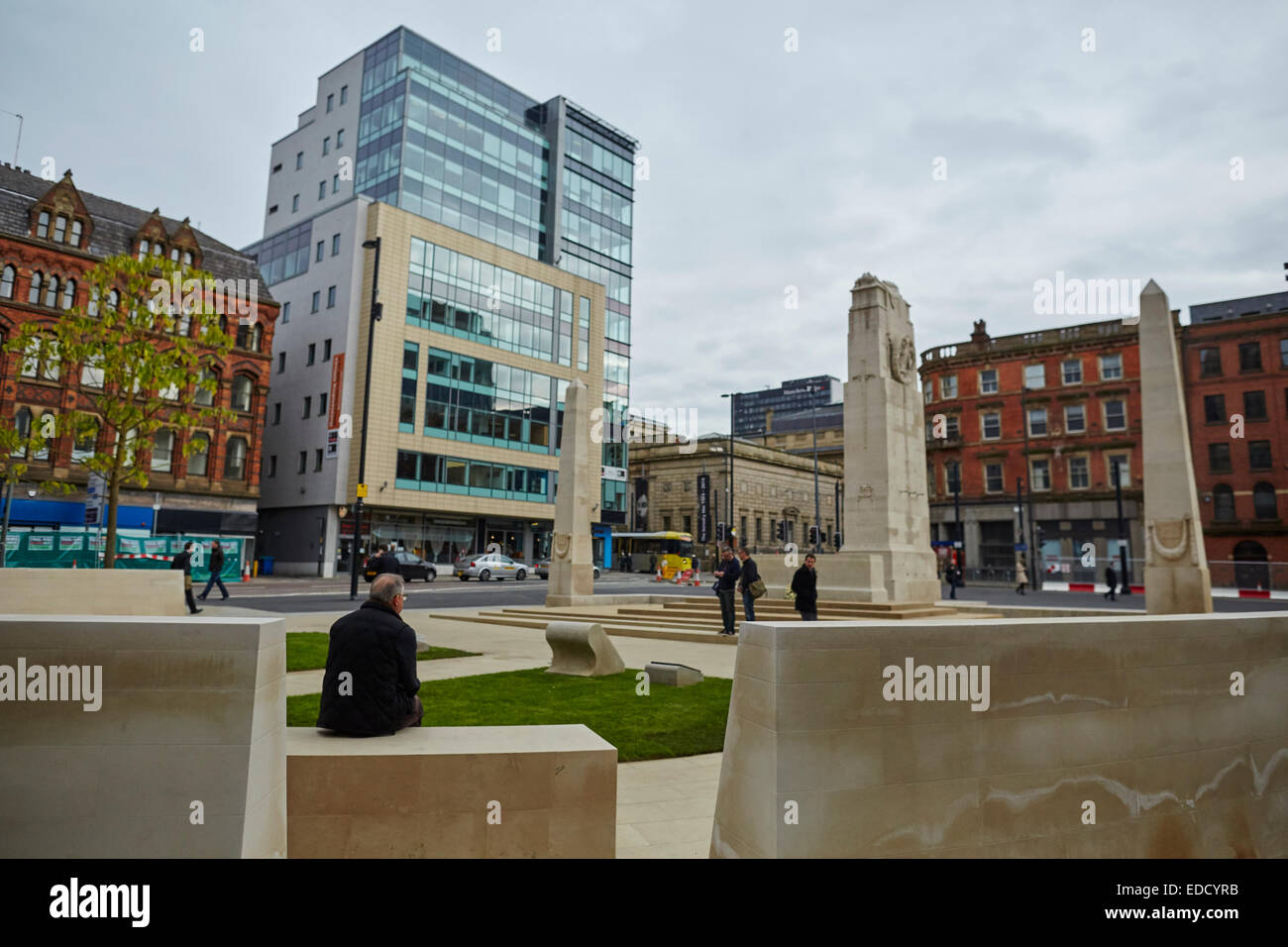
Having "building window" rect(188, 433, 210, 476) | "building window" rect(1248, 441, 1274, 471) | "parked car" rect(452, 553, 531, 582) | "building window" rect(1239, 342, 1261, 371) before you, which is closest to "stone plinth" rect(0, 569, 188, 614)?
"parked car" rect(452, 553, 531, 582)

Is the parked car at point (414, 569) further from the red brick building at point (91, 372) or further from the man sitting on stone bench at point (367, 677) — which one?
the man sitting on stone bench at point (367, 677)

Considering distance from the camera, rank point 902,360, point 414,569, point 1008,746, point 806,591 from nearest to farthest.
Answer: point 1008,746 < point 806,591 < point 902,360 < point 414,569

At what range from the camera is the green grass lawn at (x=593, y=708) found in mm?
7207

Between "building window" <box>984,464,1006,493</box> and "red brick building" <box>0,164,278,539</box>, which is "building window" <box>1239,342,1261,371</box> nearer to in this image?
"building window" <box>984,464,1006,493</box>

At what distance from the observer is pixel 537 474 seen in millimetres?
55031

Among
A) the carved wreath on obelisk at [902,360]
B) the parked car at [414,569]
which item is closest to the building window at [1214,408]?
the carved wreath on obelisk at [902,360]

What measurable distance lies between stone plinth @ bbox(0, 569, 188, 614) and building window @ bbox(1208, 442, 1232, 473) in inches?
2178

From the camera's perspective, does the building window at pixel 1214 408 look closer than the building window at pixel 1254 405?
No

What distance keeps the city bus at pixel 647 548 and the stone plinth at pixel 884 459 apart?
42444 millimetres

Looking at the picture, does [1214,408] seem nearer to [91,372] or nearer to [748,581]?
[748,581]

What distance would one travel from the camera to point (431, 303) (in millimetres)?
49625

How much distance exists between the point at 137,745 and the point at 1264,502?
189 ft

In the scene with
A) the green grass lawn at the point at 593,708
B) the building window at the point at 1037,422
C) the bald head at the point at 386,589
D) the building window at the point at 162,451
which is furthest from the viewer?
the building window at the point at 1037,422

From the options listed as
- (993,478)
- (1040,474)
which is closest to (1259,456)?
(1040,474)
